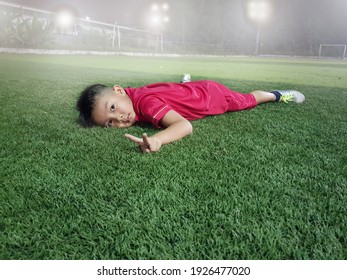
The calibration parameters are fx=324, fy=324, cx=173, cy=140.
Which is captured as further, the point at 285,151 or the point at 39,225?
the point at 285,151

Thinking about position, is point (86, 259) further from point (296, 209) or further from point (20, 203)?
point (296, 209)

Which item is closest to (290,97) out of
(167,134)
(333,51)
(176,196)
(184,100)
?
(184,100)

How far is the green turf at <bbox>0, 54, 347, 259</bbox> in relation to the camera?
1.21m

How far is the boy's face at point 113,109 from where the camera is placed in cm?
270

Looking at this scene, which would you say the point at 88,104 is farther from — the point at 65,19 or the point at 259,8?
the point at 259,8

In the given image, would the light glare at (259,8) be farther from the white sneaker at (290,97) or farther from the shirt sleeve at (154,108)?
the shirt sleeve at (154,108)

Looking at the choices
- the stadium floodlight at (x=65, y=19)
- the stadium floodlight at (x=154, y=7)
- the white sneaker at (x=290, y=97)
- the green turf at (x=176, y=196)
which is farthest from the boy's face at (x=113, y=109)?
the stadium floodlight at (x=154, y=7)

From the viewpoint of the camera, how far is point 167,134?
2.33m

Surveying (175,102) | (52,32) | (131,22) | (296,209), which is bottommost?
(296,209)

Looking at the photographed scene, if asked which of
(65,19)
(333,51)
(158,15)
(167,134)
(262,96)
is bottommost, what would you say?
(167,134)

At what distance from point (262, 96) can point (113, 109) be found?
6.96 ft

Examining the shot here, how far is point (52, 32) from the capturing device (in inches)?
920
